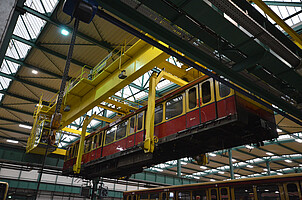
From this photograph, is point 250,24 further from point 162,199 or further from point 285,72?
point 162,199

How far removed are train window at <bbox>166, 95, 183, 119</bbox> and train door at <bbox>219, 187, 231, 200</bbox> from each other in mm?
4279

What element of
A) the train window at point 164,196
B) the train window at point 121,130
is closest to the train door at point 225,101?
the train window at point 121,130

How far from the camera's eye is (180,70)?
11.9m

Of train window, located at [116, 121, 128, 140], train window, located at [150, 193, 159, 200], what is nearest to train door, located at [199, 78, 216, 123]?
train window, located at [116, 121, 128, 140]

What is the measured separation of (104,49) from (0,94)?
495 inches

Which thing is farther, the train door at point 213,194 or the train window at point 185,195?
the train window at point 185,195

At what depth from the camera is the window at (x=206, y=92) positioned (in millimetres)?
8598

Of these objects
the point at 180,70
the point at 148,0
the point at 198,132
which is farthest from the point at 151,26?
the point at 180,70

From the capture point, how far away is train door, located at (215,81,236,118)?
7.74 m

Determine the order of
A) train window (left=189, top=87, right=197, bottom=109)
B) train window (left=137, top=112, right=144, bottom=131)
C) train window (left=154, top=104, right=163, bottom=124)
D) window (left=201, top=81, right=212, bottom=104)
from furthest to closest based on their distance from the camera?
1. train window (left=137, top=112, right=144, bottom=131)
2. train window (left=154, top=104, right=163, bottom=124)
3. train window (left=189, top=87, right=197, bottom=109)
4. window (left=201, top=81, right=212, bottom=104)

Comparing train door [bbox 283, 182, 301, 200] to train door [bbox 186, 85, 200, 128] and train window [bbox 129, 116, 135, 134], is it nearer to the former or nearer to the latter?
train door [bbox 186, 85, 200, 128]

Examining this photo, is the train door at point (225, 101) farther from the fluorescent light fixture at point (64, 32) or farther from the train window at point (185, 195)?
the fluorescent light fixture at point (64, 32)

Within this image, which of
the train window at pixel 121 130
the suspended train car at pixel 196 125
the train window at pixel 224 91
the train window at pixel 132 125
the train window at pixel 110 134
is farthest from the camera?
the train window at pixel 110 134

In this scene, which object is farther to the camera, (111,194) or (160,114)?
(111,194)
